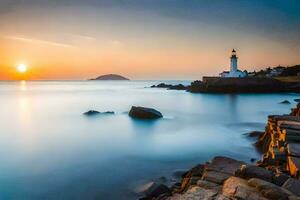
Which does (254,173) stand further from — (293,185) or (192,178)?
(192,178)

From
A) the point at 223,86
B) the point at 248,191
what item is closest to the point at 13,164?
the point at 248,191

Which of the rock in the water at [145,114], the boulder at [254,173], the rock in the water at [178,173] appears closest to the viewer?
the boulder at [254,173]

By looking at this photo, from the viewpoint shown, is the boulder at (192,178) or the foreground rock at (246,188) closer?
the foreground rock at (246,188)

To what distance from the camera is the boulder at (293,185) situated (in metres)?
4.57

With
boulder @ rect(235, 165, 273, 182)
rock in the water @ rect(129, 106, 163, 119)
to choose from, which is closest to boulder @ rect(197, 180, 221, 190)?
boulder @ rect(235, 165, 273, 182)

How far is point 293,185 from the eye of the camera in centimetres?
471

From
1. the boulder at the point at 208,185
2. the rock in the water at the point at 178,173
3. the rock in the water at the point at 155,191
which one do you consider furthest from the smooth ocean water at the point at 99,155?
the boulder at the point at 208,185

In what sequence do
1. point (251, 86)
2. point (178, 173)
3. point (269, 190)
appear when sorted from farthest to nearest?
point (251, 86)
point (178, 173)
point (269, 190)

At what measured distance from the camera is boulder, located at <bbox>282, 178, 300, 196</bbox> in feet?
15.0

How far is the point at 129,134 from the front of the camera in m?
16.4

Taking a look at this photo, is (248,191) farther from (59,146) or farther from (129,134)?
(129,134)

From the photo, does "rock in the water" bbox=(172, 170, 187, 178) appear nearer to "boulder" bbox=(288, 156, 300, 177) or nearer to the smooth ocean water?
the smooth ocean water

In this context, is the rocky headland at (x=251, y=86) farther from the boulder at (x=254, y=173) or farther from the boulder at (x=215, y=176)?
the boulder at (x=254, y=173)

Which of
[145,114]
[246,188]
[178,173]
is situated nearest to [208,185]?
[246,188]
